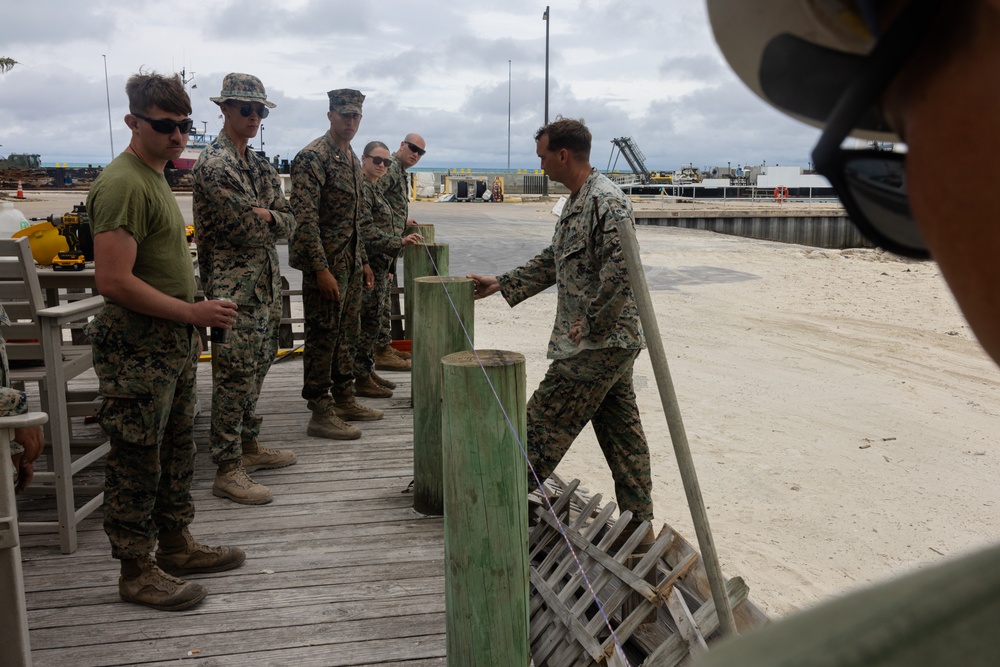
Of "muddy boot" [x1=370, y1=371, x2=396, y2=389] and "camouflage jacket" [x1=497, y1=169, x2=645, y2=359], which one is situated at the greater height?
"camouflage jacket" [x1=497, y1=169, x2=645, y2=359]

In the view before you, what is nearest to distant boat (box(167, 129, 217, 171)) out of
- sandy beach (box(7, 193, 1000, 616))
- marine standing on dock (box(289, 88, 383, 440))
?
sandy beach (box(7, 193, 1000, 616))

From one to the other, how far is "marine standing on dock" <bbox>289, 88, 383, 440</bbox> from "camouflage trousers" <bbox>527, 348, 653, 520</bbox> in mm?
→ 1863

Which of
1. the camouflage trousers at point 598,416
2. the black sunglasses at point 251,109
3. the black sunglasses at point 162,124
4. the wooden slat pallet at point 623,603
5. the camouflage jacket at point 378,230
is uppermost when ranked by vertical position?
the black sunglasses at point 251,109

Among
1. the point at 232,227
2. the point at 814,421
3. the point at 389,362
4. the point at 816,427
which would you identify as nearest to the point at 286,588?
the point at 232,227

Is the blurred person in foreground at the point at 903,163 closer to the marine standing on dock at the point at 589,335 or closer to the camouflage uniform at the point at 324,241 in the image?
the marine standing on dock at the point at 589,335

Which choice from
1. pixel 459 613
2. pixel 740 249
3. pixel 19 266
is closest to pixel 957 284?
pixel 459 613

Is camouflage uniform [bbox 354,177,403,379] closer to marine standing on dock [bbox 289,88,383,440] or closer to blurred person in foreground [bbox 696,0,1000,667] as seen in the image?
marine standing on dock [bbox 289,88,383,440]

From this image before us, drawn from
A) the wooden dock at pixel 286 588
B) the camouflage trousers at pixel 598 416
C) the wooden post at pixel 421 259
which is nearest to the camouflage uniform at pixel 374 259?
the wooden post at pixel 421 259

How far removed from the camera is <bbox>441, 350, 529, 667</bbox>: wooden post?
2.69m

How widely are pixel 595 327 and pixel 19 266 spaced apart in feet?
9.06

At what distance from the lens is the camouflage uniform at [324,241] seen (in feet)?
17.6

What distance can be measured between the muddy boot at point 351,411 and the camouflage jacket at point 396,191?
187 cm

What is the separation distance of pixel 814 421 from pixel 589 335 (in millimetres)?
5459

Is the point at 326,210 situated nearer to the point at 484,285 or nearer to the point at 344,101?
the point at 344,101
